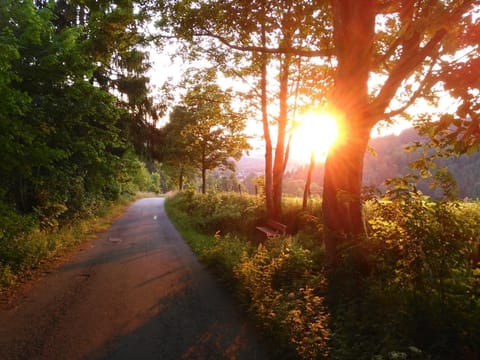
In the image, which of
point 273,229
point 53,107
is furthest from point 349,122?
point 53,107

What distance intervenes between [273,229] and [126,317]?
775 centimetres

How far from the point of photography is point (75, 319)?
6344 millimetres

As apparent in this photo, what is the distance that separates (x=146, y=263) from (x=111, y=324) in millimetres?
4697

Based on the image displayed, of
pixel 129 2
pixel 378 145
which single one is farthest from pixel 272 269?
pixel 378 145

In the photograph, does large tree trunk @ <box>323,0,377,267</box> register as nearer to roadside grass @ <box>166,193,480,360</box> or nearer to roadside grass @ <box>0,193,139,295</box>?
roadside grass @ <box>166,193,480,360</box>

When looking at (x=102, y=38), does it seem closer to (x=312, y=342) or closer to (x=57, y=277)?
(x=57, y=277)

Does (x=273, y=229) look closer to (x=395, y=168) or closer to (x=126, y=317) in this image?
(x=126, y=317)

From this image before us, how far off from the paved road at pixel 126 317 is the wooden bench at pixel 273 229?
9.43 ft

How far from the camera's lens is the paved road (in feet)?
17.3

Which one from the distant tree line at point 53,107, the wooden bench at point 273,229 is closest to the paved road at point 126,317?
the distant tree line at point 53,107

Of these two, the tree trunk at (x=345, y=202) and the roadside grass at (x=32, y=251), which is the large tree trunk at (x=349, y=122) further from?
the roadside grass at (x=32, y=251)

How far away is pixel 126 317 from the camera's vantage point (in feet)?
21.4

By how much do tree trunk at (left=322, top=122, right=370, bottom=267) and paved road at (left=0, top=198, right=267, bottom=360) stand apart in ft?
8.25

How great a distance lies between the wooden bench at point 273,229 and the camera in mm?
11984
